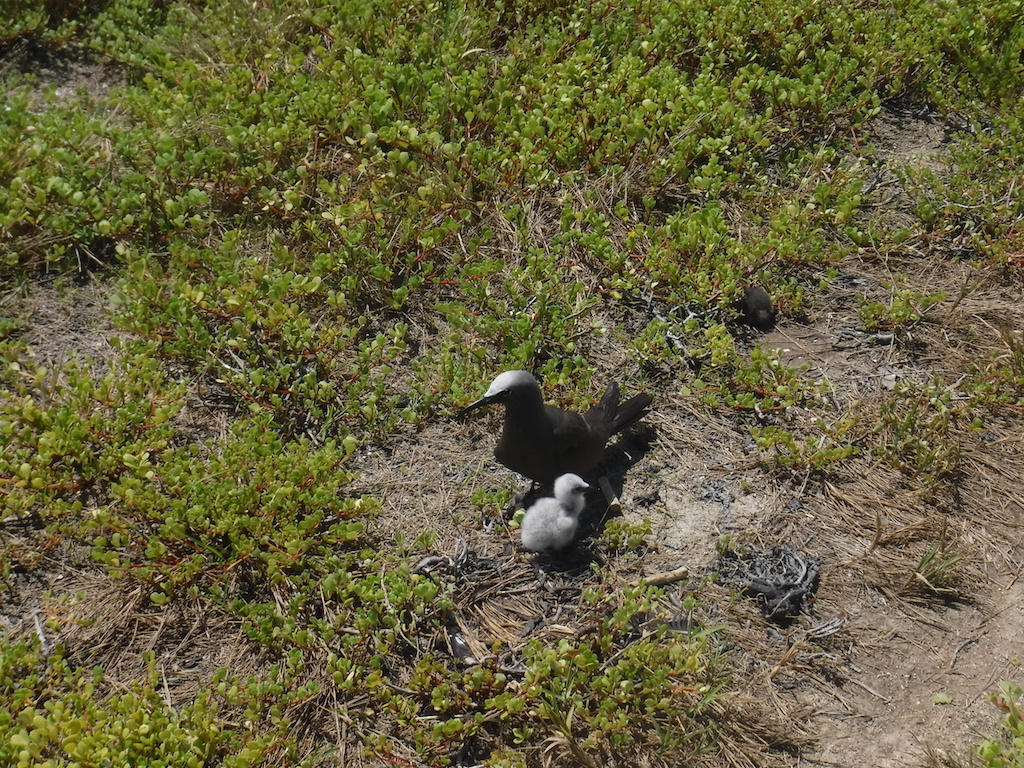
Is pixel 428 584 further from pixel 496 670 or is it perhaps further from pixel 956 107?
pixel 956 107

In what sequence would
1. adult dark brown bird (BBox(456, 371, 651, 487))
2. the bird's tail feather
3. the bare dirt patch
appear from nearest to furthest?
1. the bare dirt patch
2. adult dark brown bird (BBox(456, 371, 651, 487))
3. the bird's tail feather

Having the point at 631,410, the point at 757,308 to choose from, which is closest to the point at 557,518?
the point at 631,410

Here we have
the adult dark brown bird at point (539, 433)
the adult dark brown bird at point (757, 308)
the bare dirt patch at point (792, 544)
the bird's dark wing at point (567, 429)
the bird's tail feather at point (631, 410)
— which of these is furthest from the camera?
the adult dark brown bird at point (757, 308)

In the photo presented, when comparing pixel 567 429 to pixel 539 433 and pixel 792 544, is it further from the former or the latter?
pixel 792 544

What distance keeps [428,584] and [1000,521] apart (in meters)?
2.74

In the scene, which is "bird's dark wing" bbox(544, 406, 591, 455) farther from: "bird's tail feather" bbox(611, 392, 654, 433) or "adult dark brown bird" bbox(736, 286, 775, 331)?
"adult dark brown bird" bbox(736, 286, 775, 331)

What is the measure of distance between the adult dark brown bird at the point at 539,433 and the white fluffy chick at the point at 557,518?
0.14m

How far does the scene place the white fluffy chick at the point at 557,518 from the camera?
3.80 m

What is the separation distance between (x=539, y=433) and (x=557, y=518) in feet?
1.26

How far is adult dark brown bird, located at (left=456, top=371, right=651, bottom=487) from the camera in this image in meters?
3.80

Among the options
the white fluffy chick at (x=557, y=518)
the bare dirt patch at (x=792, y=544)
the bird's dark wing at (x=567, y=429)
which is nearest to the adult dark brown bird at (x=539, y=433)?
the bird's dark wing at (x=567, y=429)

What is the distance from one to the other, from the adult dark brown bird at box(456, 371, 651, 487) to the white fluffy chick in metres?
0.14

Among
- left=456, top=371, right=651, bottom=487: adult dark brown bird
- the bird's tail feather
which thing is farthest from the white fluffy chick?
the bird's tail feather

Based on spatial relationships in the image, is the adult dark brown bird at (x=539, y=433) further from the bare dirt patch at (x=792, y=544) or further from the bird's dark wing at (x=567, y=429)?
the bare dirt patch at (x=792, y=544)
